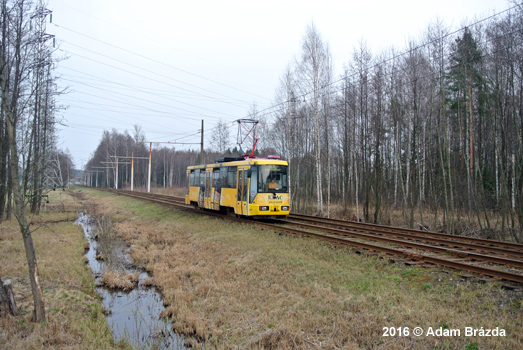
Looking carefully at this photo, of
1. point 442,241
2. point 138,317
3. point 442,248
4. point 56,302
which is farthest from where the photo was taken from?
point 442,241

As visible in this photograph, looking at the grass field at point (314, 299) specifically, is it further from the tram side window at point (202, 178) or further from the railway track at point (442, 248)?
the tram side window at point (202, 178)

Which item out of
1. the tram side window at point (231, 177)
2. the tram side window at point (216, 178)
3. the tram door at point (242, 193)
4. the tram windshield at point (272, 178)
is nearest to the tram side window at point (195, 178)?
the tram side window at point (216, 178)

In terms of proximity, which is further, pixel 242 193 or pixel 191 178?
pixel 191 178

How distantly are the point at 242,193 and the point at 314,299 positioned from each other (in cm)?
979

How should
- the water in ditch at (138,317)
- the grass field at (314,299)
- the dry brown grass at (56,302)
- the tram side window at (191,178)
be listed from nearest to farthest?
the grass field at (314,299) < the dry brown grass at (56,302) < the water in ditch at (138,317) < the tram side window at (191,178)

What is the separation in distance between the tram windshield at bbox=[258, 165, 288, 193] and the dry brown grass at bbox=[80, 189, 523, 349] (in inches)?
173

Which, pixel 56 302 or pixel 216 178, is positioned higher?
pixel 216 178

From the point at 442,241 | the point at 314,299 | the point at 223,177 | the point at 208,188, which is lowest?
the point at 314,299

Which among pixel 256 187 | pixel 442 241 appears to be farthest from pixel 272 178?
pixel 442 241

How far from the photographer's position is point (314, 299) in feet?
20.9

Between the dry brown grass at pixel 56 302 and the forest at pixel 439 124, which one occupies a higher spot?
the forest at pixel 439 124

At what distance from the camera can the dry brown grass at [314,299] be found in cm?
486

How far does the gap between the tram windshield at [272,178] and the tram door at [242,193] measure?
700 millimetres

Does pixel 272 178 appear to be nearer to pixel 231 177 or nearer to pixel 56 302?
pixel 231 177
